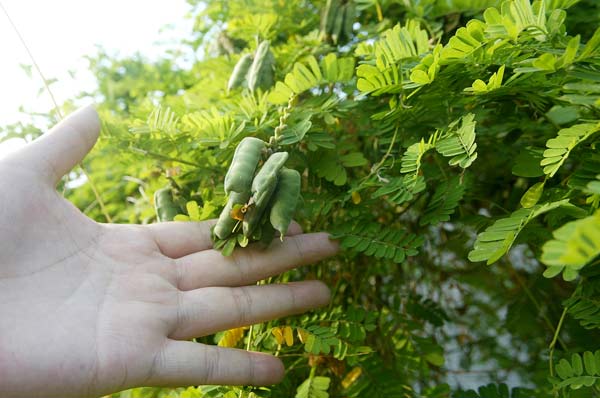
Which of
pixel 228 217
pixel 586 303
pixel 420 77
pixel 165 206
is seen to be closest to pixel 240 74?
pixel 165 206

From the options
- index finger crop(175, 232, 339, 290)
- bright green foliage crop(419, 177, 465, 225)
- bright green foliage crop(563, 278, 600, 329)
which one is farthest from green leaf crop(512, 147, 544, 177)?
index finger crop(175, 232, 339, 290)

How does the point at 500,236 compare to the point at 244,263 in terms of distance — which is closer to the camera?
the point at 500,236

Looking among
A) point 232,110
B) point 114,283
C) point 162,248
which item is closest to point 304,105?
point 232,110

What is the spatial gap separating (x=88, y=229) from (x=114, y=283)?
0.15 metres

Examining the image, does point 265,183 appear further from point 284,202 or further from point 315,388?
point 315,388

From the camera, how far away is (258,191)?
3.23ft

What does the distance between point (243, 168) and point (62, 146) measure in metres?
0.43

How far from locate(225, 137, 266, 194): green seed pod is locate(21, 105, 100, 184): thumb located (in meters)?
0.39

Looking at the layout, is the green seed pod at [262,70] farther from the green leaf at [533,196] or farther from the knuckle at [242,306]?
the green leaf at [533,196]

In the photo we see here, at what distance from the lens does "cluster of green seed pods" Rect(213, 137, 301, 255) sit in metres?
1.00

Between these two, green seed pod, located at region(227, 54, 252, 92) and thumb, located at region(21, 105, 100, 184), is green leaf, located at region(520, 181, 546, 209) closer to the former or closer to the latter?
green seed pod, located at region(227, 54, 252, 92)

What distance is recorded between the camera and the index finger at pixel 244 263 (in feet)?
3.88

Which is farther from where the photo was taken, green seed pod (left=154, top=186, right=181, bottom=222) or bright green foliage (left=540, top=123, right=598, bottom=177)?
green seed pod (left=154, top=186, right=181, bottom=222)

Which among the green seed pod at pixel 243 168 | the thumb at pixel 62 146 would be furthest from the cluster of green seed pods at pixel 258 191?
the thumb at pixel 62 146
